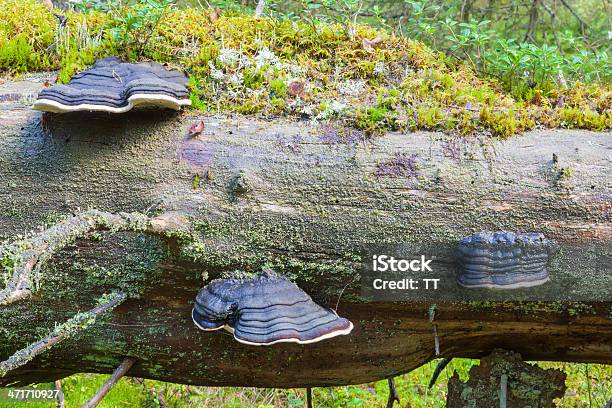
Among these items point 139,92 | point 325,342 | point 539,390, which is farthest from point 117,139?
point 539,390

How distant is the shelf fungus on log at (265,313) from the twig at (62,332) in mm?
445

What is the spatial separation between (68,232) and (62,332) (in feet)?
1.56

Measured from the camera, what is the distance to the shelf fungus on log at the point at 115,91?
7.71 feet

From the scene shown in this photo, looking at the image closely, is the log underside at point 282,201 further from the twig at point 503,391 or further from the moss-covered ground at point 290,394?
the moss-covered ground at point 290,394

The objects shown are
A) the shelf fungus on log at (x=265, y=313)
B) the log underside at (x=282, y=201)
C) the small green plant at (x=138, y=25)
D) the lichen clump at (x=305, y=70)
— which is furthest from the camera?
the small green plant at (x=138, y=25)

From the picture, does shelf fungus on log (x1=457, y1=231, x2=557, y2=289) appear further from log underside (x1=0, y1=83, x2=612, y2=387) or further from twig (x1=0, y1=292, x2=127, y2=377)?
twig (x1=0, y1=292, x2=127, y2=377)

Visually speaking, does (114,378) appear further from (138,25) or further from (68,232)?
(138,25)

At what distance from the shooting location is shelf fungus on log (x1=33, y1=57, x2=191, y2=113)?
7.71 ft

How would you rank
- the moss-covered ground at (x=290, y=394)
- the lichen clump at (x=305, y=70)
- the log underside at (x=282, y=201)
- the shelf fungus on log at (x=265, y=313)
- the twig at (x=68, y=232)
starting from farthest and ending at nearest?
1. the moss-covered ground at (x=290, y=394)
2. the lichen clump at (x=305, y=70)
3. the log underside at (x=282, y=201)
4. the shelf fungus on log at (x=265, y=313)
5. the twig at (x=68, y=232)

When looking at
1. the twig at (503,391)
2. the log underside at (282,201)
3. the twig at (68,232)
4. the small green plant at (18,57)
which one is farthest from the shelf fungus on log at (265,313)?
the small green plant at (18,57)

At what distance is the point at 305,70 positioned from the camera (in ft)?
9.62

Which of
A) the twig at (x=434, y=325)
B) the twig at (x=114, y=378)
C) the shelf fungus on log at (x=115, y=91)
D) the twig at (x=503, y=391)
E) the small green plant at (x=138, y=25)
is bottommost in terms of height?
the twig at (x=503, y=391)

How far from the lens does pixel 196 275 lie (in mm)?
2670

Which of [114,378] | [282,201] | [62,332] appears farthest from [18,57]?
[114,378]
